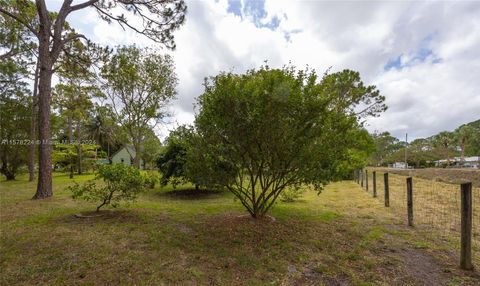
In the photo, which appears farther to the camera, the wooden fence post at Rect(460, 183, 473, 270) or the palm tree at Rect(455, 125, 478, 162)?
the palm tree at Rect(455, 125, 478, 162)

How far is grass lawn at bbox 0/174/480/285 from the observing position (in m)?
3.08

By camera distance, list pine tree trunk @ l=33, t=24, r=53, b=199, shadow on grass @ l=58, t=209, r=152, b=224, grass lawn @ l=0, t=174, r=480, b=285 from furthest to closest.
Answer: pine tree trunk @ l=33, t=24, r=53, b=199
shadow on grass @ l=58, t=209, r=152, b=224
grass lawn @ l=0, t=174, r=480, b=285

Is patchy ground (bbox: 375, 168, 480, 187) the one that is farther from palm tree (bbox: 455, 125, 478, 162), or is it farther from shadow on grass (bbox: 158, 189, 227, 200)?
palm tree (bbox: 455, 125, 478, 162)

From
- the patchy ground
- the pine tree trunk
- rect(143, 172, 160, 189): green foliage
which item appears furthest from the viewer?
the patchy ground

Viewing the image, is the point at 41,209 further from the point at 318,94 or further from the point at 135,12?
the point at 318,94

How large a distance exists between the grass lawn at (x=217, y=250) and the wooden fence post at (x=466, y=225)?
0.62ft

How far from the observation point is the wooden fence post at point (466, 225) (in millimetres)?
3262

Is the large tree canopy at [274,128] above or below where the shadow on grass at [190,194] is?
above

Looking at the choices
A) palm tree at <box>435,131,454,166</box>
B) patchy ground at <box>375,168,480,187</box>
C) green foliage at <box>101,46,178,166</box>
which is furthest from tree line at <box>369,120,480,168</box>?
green foliage at <box>101,46,178,166</box>

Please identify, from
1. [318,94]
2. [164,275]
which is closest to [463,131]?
[318,94]

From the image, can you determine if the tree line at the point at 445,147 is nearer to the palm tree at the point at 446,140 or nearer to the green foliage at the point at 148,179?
the palm tree at the point at 446,140

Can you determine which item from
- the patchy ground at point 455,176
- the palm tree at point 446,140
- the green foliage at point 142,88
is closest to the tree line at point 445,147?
the palm tree at point 446,140

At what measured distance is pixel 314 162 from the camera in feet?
15.2

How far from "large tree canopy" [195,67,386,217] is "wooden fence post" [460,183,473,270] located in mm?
1822
